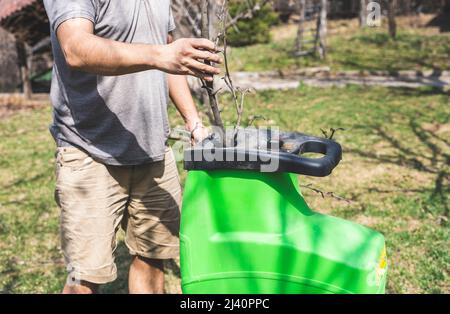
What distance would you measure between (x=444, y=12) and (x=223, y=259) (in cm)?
1823

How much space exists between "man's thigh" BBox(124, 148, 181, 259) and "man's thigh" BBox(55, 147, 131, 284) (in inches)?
6.7

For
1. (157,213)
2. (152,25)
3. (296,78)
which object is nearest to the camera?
(152,25)

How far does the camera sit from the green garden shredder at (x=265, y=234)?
1.35 m

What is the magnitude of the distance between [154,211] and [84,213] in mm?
338

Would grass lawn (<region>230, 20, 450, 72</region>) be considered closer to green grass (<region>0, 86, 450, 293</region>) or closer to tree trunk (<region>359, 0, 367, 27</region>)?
tree trunk (<region>359, 0, 367, 27</region>)

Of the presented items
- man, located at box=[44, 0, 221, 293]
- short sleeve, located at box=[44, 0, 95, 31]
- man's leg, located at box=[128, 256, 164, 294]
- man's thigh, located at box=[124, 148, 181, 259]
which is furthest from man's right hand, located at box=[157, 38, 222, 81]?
man's leg, located at box=[128, 256, 164, 294]

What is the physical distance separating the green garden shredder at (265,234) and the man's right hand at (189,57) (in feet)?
0.77

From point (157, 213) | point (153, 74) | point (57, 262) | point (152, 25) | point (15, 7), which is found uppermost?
point (15, 7)

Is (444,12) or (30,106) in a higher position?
(444,12)

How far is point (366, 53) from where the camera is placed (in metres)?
12.4

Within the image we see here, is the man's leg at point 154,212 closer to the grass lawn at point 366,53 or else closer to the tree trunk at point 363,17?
the grass lawn at point 366,53

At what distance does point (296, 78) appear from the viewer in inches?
414

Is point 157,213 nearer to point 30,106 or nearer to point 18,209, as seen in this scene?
point 18,209

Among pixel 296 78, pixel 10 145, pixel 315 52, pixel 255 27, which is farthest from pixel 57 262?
pixel 255 27
